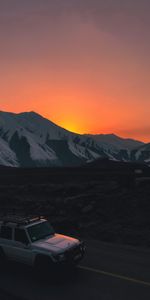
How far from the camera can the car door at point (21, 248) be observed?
Answer: 15.4 meters

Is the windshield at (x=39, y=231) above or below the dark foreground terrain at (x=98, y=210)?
above

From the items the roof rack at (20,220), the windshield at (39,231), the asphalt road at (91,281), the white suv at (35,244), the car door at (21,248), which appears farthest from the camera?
the roof rack at (20,220)

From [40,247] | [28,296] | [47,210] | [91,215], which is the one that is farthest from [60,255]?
[47,210]

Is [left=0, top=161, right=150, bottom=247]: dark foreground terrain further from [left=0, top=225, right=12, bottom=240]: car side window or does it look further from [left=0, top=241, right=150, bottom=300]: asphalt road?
[left=0, top=241, right=150, bottom=300]: asphalt road

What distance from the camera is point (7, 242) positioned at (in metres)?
16.3

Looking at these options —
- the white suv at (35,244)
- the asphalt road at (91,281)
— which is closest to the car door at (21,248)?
the white suv at (35,244)

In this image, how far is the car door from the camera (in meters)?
15.4

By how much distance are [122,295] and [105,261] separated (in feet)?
15.4

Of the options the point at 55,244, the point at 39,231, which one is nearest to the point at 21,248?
the point at 39,231

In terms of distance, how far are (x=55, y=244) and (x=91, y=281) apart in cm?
182

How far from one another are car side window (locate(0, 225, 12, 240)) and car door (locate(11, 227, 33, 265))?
334 mm

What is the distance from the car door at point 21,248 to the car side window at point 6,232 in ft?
1.10

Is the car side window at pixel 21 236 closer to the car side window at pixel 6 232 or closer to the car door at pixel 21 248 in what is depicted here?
the car door at pixel 21 248

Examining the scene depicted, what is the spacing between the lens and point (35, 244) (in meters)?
15.4
